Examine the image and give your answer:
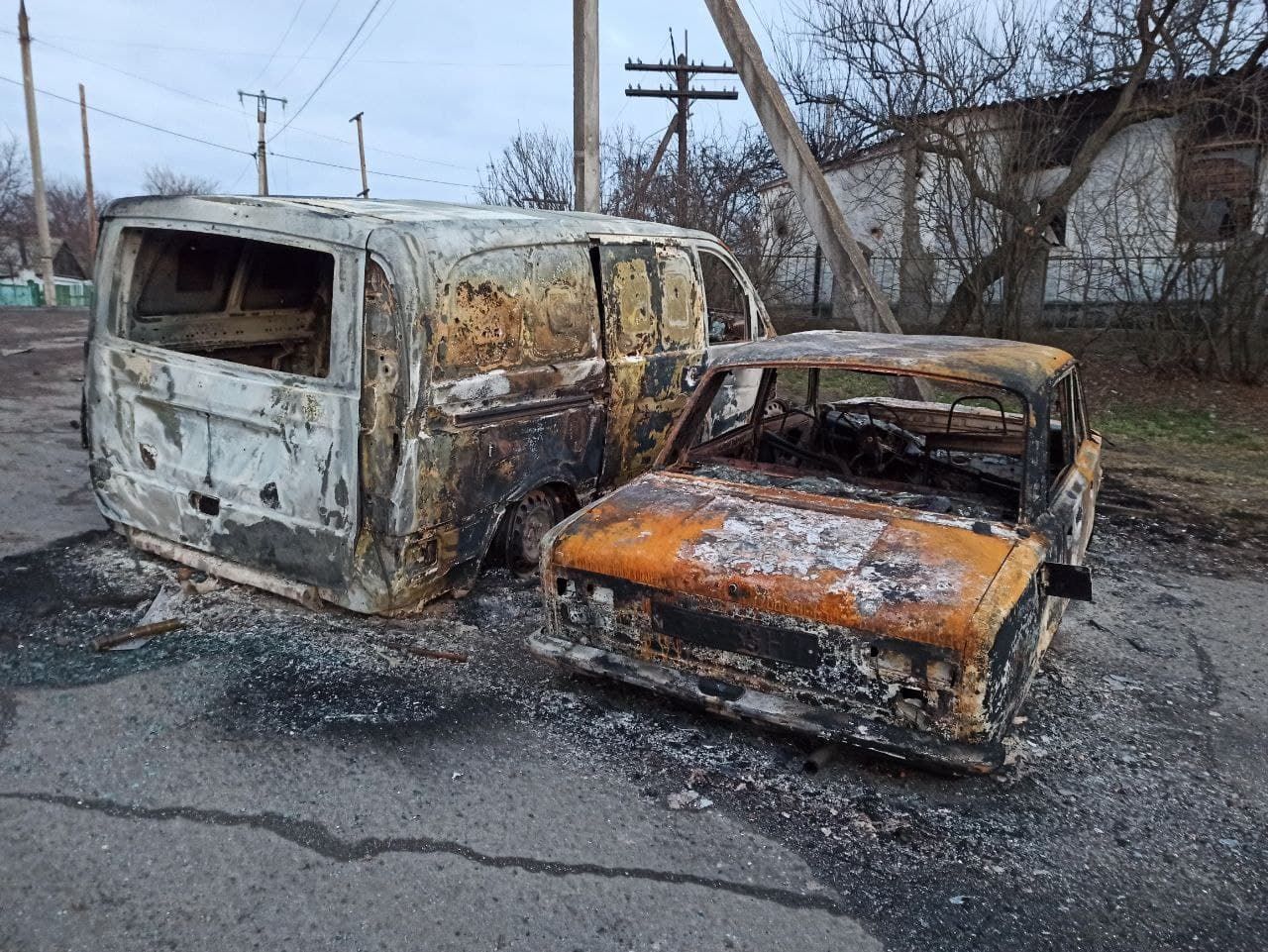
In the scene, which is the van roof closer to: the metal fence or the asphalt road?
the asphalt road

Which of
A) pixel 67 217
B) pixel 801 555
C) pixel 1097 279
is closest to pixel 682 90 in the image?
pixel 1097 279

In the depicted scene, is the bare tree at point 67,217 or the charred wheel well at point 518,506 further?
the bare tree at point 67,217

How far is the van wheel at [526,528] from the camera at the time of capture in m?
4.85

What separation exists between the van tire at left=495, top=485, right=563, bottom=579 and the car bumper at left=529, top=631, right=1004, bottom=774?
1206mm

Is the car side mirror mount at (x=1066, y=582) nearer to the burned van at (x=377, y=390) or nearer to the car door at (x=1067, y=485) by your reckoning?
the car door at (x=1067, y=485)

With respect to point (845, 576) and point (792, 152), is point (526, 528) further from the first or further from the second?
point (792, 152)

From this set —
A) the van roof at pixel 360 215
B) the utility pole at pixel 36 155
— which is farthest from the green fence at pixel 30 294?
the van roof at pixel 360 215

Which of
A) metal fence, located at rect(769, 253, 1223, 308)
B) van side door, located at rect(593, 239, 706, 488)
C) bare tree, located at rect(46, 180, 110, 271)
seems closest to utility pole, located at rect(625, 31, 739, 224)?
metal fence, located at rect(769, 253, 1223, 308)

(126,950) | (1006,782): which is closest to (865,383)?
(1006,782)

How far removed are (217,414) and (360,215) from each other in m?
1.17

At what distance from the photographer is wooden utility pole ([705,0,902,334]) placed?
31.7 feet

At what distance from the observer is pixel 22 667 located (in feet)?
12.9

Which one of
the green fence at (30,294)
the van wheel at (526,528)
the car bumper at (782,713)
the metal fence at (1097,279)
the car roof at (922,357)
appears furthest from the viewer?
the green fence at (30,294)

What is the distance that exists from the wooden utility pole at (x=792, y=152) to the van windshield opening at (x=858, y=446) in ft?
14.8
